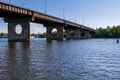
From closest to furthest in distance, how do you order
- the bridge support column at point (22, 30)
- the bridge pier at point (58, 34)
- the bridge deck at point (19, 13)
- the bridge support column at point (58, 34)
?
the bridge deck at point (19, 13), the bridge support column at point (22, 30), the bridge pier at point (58, 34), the bridge support column at point (58, 34)

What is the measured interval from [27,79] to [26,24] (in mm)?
101174

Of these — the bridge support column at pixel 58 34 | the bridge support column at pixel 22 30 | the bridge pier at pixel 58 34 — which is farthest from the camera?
the bridge support column at pixel 58 34

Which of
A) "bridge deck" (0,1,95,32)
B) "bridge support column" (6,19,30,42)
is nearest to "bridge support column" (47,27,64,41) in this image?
"bridge deck" (0,1,95,32)

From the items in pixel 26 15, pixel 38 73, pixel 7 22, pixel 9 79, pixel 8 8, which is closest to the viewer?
pixel 9 79

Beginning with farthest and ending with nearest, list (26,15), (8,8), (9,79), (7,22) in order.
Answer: (7,22) → (26,15) → (8,8) → (9,79)

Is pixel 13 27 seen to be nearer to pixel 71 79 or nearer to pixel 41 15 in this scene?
pixel 41 15

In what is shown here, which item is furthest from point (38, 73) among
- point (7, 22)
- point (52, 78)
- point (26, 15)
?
point (7, 22)

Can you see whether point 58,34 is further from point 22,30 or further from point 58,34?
point 22,30

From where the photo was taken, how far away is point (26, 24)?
12131 cm

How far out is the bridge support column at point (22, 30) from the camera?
4779 inches

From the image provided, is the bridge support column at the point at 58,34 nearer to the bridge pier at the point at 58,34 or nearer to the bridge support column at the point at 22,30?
the bridge pier at the point at 58,34

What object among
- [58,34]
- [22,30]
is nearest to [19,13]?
[22,30]

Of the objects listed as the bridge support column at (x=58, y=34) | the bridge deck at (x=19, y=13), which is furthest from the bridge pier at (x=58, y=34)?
the bridge deck at (x=19, y=13)

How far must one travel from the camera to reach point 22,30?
123562mm
